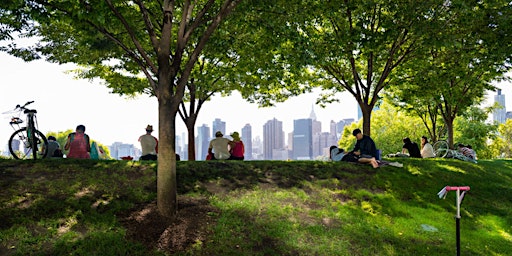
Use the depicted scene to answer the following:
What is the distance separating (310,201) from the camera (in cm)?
1045

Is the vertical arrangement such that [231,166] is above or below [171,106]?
below

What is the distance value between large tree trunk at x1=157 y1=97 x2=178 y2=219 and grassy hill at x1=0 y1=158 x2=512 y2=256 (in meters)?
0.32

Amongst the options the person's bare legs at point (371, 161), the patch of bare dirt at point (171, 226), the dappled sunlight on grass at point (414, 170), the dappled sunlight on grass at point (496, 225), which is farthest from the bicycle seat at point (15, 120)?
the dappled sunlight on grass at point (496, 225)

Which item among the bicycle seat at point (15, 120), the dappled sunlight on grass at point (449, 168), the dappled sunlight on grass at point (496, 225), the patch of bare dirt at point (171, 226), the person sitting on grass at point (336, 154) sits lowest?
the dappled sunlight on grass at point (496, 225)

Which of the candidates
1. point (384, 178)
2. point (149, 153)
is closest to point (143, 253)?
point (149, 153)

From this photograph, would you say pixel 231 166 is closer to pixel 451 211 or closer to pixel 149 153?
pixel 149 153

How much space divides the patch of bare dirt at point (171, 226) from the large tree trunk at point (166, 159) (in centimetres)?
28

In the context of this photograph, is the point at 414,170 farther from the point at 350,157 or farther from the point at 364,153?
the point at 350,157

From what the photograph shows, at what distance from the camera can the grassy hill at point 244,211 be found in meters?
7.45

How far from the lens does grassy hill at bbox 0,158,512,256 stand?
7.45 metres

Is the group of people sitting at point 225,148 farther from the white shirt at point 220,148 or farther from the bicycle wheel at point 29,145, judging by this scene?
the bicycle wheel at point 29,145

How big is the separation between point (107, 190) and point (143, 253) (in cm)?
311

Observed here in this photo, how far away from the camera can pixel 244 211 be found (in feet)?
30.2

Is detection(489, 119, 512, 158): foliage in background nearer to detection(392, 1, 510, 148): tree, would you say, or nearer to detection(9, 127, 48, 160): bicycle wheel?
detection(392, 1, 510, 148): tree
